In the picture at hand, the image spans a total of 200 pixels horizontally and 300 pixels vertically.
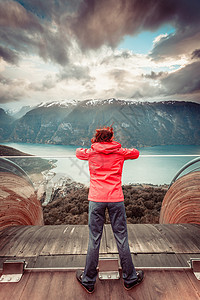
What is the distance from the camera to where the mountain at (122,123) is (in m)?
64.8

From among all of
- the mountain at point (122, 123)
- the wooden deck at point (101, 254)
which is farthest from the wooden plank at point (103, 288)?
the mountain at point (122, 123)

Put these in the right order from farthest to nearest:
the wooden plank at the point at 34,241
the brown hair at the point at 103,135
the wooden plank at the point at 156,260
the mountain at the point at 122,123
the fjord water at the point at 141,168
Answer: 1. the mountain at the point at 122,123
2. the fjord water at the point at 141,168
3. the wooden plank at the point at 34,241
4. the wooden plank at the point at 156,260
5. the brown hair at the point at 103,135

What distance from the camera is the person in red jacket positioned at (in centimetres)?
106

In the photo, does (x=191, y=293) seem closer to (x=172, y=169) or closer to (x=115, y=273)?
(x=115, y=273)

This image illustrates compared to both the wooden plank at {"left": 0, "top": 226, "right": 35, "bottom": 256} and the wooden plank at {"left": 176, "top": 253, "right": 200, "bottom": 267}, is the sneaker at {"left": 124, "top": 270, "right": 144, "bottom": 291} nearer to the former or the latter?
the wooden plank at {"left": 176, "top": 253, "right": 200, "bottom": 267}

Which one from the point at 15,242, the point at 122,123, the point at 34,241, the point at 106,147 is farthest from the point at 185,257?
the point at 122,123

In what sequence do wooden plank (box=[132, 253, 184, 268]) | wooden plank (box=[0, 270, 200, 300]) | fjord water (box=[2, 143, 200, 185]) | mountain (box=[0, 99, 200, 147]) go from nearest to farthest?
wooden plank (box=[0, 270, 200, 300]) → wooden plank (box=[132, 253, 184, 268]) → fjord water (box=[2, 143, 200, 185]) → mountain (box=[0, 99, 200, 147])

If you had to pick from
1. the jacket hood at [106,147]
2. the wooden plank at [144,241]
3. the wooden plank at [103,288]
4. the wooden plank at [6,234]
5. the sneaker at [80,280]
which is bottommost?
the wooden plank at [103,288]

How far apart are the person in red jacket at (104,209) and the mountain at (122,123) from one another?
53.0m

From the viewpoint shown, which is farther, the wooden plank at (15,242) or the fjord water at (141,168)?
the fjord water at (141,168)

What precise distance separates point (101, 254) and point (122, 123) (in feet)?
251

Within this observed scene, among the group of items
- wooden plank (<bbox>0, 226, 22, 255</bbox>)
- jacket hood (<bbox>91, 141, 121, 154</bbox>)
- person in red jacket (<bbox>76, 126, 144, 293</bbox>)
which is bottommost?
wooden plank (<bbox>0, 226, 22, 255</bbox>)

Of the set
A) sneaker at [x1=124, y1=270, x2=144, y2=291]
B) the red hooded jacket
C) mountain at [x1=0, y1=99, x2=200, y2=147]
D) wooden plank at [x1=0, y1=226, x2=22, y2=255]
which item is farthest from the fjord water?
mountain at [x1=0, y1=99, x2=200, y2=147]

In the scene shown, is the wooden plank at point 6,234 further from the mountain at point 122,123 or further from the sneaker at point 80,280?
the mountain at point 122,123
